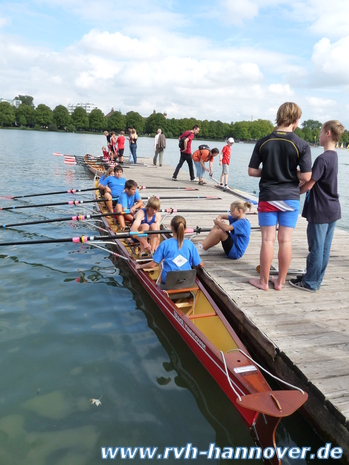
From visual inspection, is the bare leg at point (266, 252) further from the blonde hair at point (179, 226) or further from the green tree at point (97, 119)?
the green tree at point (97, 119)

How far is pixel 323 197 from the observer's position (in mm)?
4801

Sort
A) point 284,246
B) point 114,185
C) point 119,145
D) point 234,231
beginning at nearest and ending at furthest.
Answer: point 284,246 → point 234,231 → point 114,185 → point 119,145

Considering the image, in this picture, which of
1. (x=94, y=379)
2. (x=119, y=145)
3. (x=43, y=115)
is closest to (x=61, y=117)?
(x=43, y=115)

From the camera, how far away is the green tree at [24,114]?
104m

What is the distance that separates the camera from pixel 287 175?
4.56 metres

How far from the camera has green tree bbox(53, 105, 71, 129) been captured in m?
109

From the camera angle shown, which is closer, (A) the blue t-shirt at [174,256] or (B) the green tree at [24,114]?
(A) the blue t-shirt at [174,256]

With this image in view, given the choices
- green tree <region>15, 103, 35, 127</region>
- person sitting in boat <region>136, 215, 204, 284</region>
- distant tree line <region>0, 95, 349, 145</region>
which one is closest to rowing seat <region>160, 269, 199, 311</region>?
person sitting in boat <region>136, 215, 204, 284</region>

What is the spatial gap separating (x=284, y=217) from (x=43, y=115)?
117m

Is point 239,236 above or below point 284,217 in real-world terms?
below

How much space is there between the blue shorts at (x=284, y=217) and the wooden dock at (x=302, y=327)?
1.20 meters

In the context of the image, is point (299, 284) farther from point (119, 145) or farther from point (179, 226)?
point (119, 145)

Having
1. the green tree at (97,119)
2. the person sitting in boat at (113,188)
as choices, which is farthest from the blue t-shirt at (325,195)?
the green tree at (97,119)

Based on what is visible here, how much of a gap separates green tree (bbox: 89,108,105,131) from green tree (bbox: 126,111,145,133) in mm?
8505
